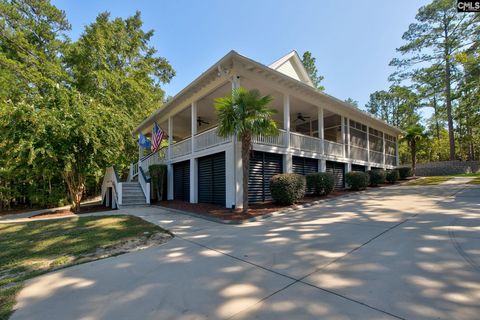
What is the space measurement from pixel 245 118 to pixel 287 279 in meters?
5.81

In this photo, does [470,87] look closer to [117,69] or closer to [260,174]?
[260,174]

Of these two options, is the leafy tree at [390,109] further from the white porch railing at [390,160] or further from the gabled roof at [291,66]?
the gabled roof at [291,66]

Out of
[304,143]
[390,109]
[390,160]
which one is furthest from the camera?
[390,109]

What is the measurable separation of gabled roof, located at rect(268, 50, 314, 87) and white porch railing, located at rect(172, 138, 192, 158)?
6259mm

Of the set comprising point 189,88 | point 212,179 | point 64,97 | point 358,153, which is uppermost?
point 189,88

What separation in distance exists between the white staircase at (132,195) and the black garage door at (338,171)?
10.6 metres

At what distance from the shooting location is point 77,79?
21047mm

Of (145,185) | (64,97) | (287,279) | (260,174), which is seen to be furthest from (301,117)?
(287,279)

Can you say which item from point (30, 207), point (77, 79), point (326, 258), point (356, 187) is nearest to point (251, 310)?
point (326, 258)

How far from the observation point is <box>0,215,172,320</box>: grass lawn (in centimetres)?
384

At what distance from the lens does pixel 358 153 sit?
16.4 m

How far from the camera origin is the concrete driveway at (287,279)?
8.23 feet

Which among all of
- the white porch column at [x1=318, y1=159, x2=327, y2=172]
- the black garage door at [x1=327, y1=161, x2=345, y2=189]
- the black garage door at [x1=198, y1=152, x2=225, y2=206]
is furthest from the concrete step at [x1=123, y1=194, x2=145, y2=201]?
the black garage door at [x1=327, y1=161, x2=345, y2=189]
